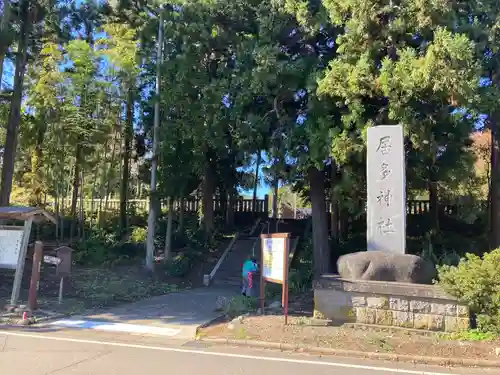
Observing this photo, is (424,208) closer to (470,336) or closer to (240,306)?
(240,306)

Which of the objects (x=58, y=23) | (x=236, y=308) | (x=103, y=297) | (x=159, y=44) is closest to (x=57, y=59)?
(x=58, y=23)

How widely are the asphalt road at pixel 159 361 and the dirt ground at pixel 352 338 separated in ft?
1.74

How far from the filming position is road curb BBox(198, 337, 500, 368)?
7.41 meters

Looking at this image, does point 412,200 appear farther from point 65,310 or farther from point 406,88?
point 65,310

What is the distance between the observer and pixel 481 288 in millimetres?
8516

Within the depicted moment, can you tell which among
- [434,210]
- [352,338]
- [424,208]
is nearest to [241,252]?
[434,210]

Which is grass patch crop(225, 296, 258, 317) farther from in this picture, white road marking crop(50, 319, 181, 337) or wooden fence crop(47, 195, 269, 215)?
wooden fence crop(47, 195, 269, 215)

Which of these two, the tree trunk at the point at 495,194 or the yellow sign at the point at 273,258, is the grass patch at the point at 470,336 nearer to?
the yellow sign at the point at 273,258

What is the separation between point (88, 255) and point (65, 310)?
8.37 metres

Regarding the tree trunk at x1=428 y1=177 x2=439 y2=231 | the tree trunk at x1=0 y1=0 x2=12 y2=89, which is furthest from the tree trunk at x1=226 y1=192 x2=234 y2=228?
the tree trunk at x1=0 y1=0 x2=12 y2=89

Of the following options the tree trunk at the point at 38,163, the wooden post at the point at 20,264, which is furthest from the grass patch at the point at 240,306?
the tree trunk at the point at 38,163

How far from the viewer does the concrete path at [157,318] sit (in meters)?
10.0

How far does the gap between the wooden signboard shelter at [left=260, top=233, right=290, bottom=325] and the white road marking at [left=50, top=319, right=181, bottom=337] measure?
2.23m

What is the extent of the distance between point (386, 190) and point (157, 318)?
5.97 m
